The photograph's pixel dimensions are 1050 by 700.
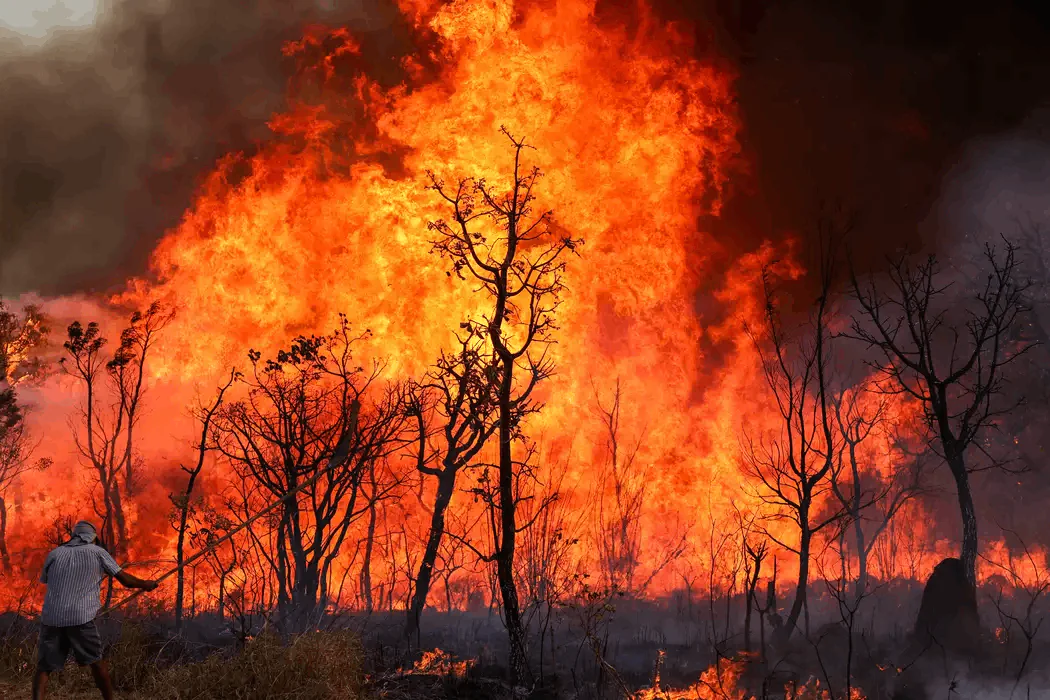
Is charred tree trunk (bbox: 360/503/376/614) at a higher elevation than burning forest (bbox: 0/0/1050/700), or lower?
lower

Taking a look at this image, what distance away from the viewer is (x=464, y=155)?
2644cm

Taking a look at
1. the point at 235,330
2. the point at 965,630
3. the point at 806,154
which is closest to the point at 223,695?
the point at 965,630

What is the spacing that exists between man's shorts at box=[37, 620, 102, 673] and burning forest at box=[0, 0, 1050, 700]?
11754 mm

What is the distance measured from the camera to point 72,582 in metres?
9.97

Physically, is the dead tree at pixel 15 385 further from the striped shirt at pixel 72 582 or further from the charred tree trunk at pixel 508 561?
the charred tree trunk at pixel 508 561

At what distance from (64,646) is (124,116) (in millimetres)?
29298

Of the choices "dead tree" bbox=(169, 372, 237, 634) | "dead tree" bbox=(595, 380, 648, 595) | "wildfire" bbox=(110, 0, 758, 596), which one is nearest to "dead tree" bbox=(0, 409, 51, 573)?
"wildfire" bbox=(110, 0, 758, 596)

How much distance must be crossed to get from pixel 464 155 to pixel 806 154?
15188mm

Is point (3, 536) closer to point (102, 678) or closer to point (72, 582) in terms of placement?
point (102, 678)

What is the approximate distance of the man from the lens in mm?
9914

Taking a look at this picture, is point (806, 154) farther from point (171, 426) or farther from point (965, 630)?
point (171, 426)

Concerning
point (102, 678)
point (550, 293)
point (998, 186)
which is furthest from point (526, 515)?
point (998, 186)

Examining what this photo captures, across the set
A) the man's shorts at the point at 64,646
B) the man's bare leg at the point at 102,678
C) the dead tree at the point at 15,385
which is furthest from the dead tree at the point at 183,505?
the dead tree at the point at 15,385

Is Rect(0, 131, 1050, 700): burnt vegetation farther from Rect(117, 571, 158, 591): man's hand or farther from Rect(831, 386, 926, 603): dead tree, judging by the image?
Rect(117, 571, 158, 591): man's hand
